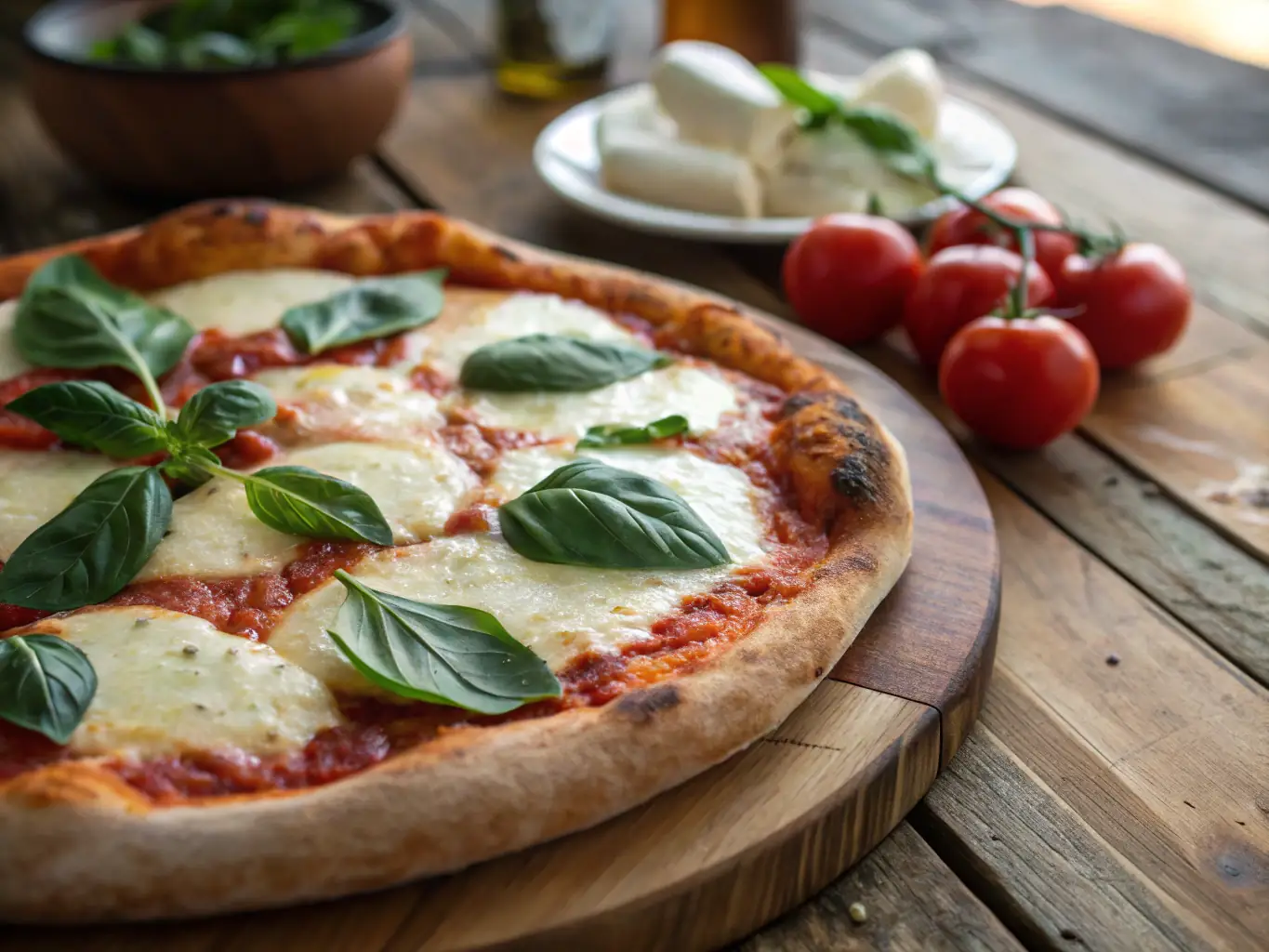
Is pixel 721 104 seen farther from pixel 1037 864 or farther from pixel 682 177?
pixel 1037 864

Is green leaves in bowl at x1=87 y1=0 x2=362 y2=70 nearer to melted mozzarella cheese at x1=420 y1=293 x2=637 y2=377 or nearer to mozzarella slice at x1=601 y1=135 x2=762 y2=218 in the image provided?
mozzarella slice at x1=601 y1=135 x2=762 y2=218

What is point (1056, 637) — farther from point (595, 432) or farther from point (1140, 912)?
point (595, 432)

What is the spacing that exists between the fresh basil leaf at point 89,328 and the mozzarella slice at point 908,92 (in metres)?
2.01

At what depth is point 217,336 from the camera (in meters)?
2.56

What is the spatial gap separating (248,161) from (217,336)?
1.22 m

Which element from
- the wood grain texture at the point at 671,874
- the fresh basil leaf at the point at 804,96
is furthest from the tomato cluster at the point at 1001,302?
the wood grain texture at the point at 671,874

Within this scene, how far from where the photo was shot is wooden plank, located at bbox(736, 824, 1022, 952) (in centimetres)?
163

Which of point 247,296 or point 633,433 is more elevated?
point 633,433

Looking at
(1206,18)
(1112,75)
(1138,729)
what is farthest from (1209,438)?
(1206,18)

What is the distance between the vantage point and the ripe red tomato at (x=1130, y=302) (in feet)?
9.39

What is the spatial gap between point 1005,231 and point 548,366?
128 cm

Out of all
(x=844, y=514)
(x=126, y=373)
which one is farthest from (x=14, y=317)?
(x=844, y=514)

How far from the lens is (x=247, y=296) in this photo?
272 cm

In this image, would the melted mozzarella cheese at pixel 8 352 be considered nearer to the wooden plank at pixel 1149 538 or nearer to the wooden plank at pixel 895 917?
the wooden plank at pixel 895 917
